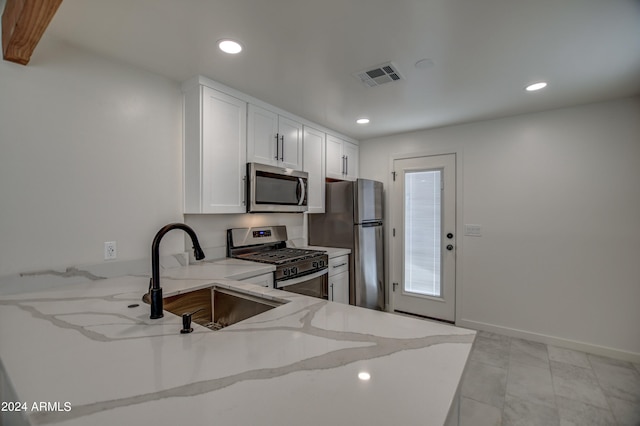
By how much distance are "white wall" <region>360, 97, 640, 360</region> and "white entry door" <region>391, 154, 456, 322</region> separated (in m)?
0.14

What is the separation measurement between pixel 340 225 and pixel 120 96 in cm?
228

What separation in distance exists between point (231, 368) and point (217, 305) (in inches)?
40.0

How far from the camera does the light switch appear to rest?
3271mm

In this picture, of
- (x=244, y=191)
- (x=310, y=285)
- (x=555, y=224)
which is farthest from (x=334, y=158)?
(x=555, y=224)

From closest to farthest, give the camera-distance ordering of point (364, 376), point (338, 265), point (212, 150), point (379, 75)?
point (364, 376) < point (379, 75) < point (212, 150) < point (338, 265)

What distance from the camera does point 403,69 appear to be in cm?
207

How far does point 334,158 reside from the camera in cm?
362

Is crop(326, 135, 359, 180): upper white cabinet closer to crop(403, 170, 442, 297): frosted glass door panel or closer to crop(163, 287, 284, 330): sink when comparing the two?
crop(403, 170, 442, 297): frosted glass door panel

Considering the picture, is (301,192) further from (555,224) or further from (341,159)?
(555,224)

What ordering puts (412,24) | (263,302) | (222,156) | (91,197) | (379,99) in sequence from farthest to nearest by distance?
(379,99) → (222,156) → (91,197) → (412,24) → (263,302)

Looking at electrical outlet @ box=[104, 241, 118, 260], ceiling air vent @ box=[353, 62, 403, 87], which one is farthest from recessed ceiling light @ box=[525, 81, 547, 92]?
electrical outlet @ box=[104, 241, 118, 260]

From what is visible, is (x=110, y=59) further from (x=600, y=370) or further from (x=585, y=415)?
(x=600, y=370)

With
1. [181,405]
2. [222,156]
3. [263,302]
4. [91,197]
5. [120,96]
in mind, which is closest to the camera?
[181,405]

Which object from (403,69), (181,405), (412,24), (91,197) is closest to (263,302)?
(181,405)
